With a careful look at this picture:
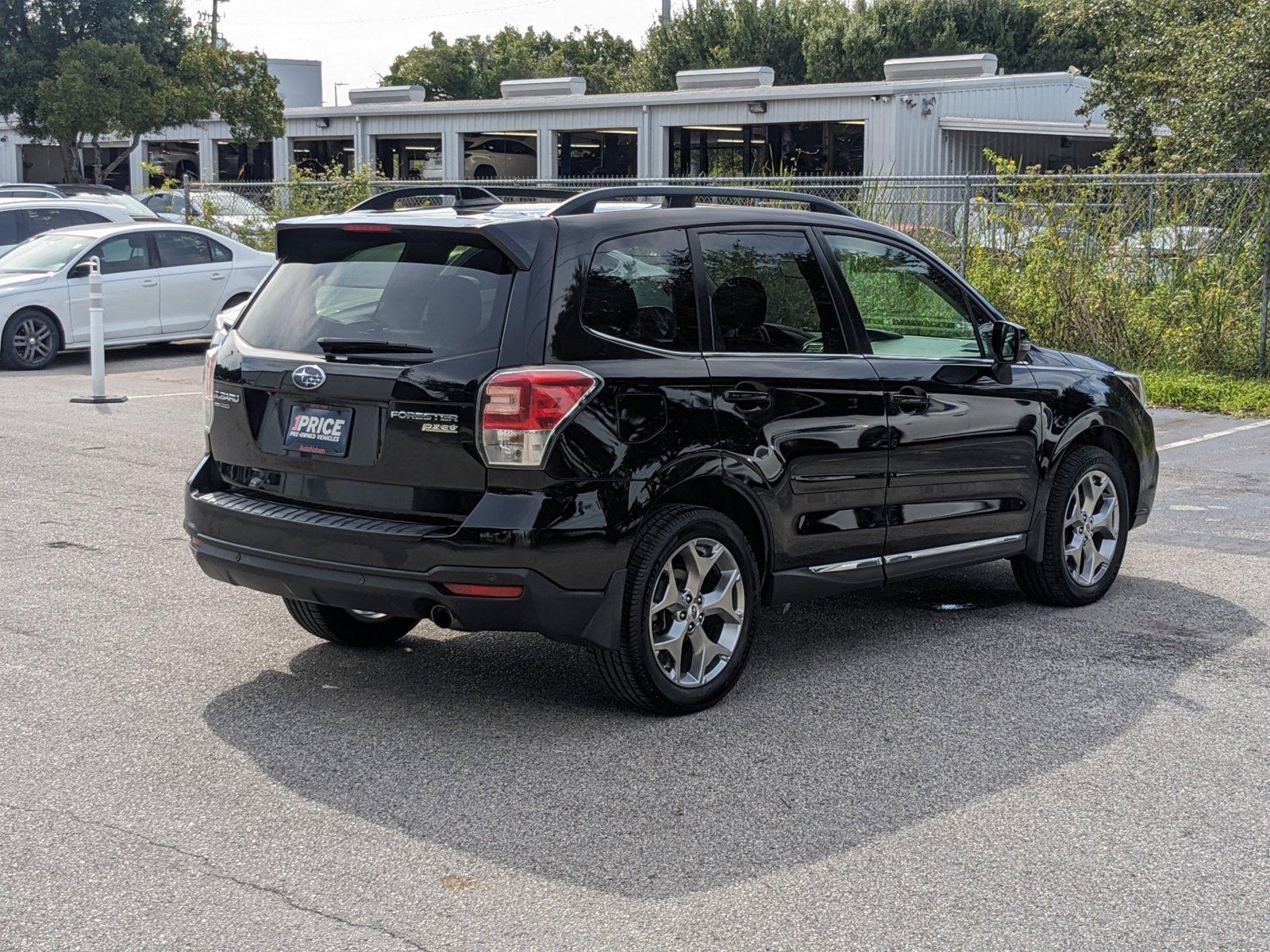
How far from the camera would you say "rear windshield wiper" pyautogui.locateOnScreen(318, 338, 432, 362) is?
5.10 meters

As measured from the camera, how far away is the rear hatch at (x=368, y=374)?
5.00m

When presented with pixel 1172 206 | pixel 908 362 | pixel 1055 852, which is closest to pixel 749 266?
pixel 908 362

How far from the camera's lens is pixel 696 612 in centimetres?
540

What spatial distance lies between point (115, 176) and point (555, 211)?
187 ft

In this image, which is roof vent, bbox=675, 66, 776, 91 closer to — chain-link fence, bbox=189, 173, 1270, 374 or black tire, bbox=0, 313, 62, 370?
chain-link fence, bbox=189, 173, 1270, 374

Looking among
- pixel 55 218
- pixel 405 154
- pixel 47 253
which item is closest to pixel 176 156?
pixel 405 154

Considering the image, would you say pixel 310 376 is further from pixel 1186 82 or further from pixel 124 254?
pixel 1186 82

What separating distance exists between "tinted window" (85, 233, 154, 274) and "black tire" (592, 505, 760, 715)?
46.1ft

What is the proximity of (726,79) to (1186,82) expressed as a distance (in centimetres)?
1784

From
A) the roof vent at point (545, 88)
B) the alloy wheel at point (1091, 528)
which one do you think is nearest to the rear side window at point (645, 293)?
the alloy wheel at point (1091, 528)

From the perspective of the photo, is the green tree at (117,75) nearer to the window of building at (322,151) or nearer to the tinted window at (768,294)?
the window of building at (322,151)

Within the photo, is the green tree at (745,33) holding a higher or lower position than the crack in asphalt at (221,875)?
higher

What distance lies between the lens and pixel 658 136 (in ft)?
131

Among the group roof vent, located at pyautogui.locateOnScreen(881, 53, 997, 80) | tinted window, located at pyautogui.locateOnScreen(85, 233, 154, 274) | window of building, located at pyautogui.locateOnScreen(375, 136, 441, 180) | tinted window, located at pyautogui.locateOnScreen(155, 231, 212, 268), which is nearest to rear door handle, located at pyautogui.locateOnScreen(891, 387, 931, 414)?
tinted window, located at pyautogui.locateOnScreen(85, 233, 154, 274)
